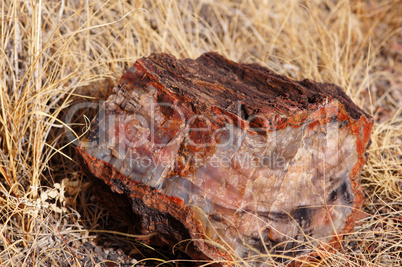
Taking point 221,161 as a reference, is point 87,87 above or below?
above

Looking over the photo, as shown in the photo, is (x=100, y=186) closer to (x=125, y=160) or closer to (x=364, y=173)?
(x=125, y=160)

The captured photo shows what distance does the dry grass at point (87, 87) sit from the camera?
184 centimetres

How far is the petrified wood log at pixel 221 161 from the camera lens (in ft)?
4.95

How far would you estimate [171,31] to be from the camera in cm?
267

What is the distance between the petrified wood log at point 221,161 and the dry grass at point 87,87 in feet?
0.91

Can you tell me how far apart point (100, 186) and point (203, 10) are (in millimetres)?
2081

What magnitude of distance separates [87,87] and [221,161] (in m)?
1.13

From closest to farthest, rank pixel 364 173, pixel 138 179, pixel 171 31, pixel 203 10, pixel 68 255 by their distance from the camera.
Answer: pixel 138 179 → pixel 68 255 → pixel 364 173 → pixel 171 31 → pixel 203 10

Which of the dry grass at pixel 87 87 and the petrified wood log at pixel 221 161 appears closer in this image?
the petrified wood log at pixel 221 161

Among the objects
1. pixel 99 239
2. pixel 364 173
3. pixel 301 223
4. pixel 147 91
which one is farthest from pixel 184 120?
pixel 364 173

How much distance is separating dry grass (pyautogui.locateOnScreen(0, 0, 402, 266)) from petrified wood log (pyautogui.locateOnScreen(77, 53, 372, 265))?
277mm

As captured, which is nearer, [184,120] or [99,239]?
[184,120]

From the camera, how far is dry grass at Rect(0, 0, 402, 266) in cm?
184

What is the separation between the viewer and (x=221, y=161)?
59.5 inches
